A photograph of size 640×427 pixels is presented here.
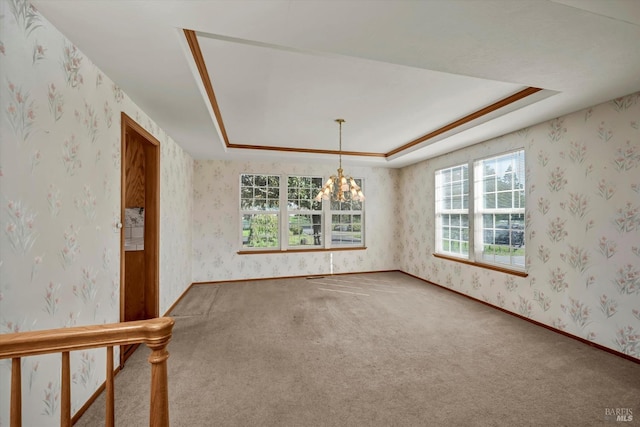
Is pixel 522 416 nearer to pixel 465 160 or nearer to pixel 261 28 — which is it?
pixel 261 28

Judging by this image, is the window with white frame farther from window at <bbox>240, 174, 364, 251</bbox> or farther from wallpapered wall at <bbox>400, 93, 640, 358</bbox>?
window at <bbox>240, 174, 364, 251</bbox>

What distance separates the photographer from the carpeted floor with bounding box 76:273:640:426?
71.3 inches

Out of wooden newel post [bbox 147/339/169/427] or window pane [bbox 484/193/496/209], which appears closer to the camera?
wooden newel post [bbox 147/339/169/427]

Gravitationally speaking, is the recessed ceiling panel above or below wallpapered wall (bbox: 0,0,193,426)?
above

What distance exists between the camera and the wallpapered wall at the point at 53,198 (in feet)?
4.18

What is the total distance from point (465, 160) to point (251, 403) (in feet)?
14.1

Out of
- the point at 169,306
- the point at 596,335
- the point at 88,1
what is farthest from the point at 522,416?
the point at 169,306

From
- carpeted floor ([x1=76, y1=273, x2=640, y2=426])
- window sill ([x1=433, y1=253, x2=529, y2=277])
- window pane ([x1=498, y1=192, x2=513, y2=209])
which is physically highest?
window pane ([x1=498, y1=192, x2=513, y2=209])

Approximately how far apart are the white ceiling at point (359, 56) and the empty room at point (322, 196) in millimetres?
17

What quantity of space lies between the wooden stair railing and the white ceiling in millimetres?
1482

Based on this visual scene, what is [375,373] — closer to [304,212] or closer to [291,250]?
[291,250]

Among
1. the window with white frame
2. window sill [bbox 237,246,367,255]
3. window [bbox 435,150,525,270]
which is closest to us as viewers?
window [bbox 435,150,525,270]

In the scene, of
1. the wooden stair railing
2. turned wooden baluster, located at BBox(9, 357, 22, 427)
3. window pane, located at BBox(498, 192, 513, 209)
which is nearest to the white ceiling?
window pane, located at BBox(498, 192, 513, 209)
